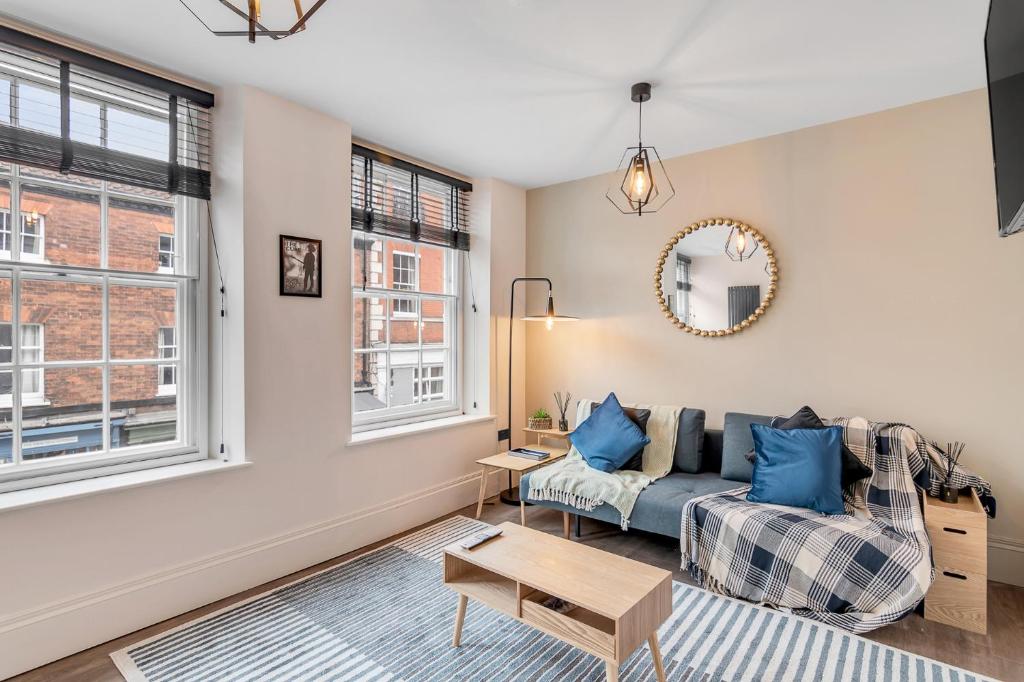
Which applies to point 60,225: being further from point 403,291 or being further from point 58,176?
point 403,291

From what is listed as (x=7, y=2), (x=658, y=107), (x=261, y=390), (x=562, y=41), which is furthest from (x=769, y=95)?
(x=7, y=2)

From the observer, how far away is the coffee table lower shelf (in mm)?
1832

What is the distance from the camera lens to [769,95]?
2936 millimetres

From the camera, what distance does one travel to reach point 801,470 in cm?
281

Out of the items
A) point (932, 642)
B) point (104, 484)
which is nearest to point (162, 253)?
point (104, 484)

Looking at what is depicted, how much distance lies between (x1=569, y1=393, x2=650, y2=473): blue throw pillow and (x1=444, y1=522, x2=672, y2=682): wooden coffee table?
1174 mm

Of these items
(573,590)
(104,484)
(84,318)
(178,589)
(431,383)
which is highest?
(84,318)

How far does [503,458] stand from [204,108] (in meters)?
2.86

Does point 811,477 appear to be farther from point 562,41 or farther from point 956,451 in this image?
point 562,41

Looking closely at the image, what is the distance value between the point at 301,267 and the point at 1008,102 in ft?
10.0

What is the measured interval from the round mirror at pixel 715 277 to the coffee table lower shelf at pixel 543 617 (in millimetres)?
2276

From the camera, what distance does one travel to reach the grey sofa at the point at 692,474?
3.05 metres

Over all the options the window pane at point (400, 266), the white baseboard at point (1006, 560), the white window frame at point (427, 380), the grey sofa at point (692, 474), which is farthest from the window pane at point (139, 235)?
the white baseboard at point (1006, 560)

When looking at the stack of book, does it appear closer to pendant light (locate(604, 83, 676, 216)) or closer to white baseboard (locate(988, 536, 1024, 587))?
pendant light (locate(604, 83, 676, 216))
